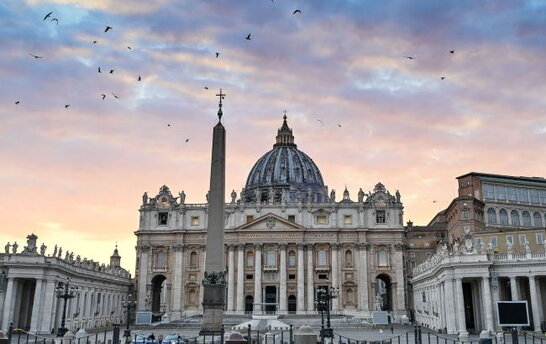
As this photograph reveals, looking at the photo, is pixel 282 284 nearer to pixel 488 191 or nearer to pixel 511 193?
pixel 488 191

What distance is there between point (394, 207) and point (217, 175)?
181ft

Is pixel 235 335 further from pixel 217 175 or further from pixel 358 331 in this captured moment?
pixel 358 331

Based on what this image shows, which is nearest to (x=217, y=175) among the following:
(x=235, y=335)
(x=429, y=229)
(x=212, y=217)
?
(x=212, y=217)

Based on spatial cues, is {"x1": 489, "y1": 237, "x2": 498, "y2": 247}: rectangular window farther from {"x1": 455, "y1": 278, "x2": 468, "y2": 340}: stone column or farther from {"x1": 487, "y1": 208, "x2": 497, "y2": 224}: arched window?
{"x1": 487, "y1": 208, "x2": 497, "y2": 224}: arched window

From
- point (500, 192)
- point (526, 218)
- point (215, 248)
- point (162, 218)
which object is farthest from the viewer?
point (162, 218)

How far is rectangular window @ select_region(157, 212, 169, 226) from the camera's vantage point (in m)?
87.8

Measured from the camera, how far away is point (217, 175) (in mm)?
33750

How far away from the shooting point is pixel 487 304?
4822cm

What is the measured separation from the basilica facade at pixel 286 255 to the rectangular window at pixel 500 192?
13.3 metres

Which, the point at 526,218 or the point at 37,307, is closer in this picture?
the point at 37,307

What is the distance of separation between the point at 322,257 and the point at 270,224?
897 cm

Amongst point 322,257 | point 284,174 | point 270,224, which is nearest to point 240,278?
point 270,224

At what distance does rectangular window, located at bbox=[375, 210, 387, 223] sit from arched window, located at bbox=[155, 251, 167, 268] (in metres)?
32.1

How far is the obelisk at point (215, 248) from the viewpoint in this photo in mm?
31438
